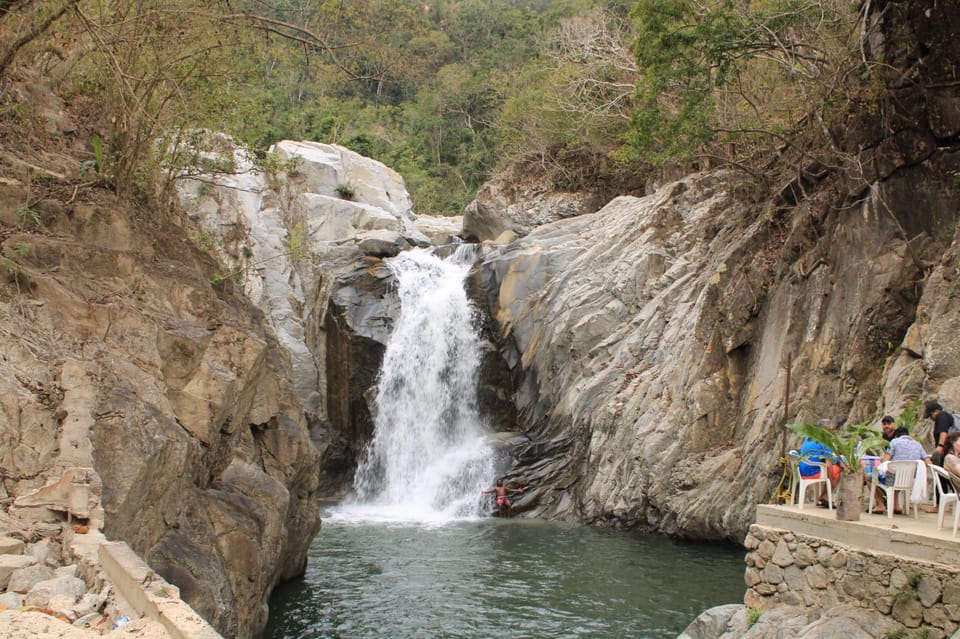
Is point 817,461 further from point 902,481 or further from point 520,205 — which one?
point 520,205

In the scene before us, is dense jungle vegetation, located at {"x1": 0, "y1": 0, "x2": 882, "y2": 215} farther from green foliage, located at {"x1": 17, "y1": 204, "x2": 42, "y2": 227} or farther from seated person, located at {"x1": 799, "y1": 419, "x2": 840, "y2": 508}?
seated person, located at {"x1": 799, "y1": 419, "x2": 840, "y2": 508}

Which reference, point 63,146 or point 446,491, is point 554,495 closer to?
point 446,491

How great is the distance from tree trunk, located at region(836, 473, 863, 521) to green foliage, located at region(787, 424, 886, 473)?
0.10m

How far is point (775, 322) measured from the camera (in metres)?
17.3

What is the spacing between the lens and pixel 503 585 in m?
14.2

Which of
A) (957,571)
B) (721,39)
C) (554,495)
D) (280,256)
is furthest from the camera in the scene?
(280,256)

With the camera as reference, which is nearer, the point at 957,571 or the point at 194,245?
the point at 957,571

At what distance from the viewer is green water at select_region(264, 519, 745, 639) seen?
12070 millimetres

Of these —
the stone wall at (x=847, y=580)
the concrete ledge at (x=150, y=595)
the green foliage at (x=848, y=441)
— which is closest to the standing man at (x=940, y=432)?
the green foliage at (x=848, y=441)

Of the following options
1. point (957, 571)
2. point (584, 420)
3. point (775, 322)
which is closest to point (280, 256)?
point (584, 420)

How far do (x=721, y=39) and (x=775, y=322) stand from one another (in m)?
5.99

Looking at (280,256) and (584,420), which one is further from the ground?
(280,256)

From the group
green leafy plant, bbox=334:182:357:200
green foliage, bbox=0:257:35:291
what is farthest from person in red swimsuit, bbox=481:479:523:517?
green leafy plant, bbox=334:182:357:200

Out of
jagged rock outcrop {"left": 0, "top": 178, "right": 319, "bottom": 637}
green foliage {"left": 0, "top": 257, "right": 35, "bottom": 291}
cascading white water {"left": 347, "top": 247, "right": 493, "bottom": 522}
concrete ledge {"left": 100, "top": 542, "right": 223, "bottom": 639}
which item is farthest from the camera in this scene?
cascading white water {"left": 347, "top": 247, "right": 493, "bottom": 522}
